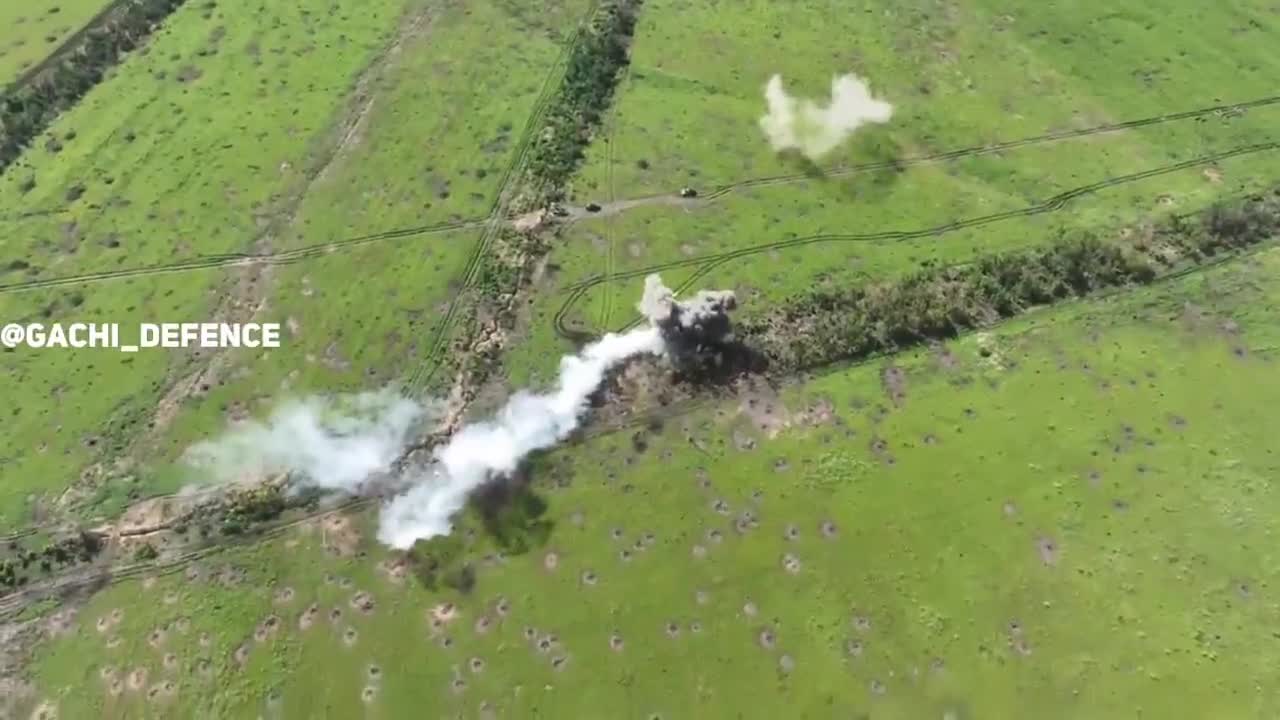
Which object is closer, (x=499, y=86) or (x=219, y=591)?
(x=219, y=591)

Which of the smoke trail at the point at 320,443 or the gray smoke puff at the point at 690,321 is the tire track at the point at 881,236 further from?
the smoke trail at the point at 320,443

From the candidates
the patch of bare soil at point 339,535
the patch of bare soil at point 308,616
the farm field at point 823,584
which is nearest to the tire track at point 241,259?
the patch of bare soil at point 339,535

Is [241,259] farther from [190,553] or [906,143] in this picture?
[906,143]

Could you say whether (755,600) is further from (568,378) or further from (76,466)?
(76,466)

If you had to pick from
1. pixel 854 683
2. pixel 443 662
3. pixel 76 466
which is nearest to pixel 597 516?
pixel 443 662

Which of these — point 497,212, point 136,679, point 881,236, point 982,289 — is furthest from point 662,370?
point 136,679

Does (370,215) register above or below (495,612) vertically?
above

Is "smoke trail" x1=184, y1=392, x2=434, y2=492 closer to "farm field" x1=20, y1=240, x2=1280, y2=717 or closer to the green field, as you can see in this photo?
the green field

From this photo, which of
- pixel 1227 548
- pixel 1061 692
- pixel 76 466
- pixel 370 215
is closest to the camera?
pixel 1061 692

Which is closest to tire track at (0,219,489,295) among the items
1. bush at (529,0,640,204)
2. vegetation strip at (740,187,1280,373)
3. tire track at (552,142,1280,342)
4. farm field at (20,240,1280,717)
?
bush at (529,0,640,204)
